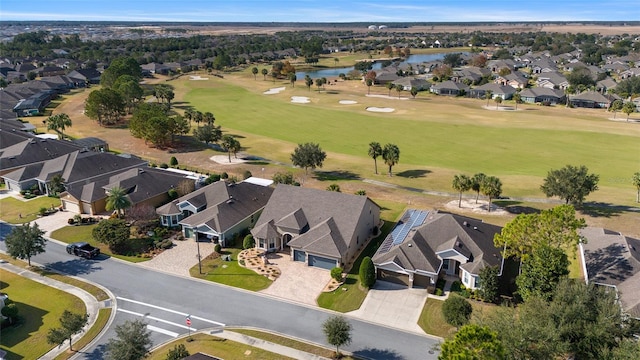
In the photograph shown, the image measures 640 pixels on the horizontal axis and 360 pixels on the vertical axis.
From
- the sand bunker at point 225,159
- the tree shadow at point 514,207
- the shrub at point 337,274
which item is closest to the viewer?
the shrub at point 337,274

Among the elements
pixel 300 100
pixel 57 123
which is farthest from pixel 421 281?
pixel 300 100

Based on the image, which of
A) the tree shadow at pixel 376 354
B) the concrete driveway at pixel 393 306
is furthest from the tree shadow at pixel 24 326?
the concrete driveway at pixel 393 306

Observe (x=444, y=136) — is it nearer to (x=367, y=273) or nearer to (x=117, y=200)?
(x=367, y=273)

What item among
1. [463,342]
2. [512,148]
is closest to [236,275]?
[463,342]

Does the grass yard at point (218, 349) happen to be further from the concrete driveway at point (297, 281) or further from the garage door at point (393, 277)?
the garage door at point (393, 277)

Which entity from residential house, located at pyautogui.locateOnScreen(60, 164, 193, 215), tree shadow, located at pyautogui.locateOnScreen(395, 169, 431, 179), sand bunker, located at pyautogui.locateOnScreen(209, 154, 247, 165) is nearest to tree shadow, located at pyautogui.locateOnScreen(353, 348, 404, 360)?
residential house, located at pyautogui.locateOnScreen(60, 164, 193, 215)

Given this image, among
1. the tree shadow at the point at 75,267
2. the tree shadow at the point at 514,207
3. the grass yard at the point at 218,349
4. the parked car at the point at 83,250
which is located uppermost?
the tree shadow at the point at 514,207
